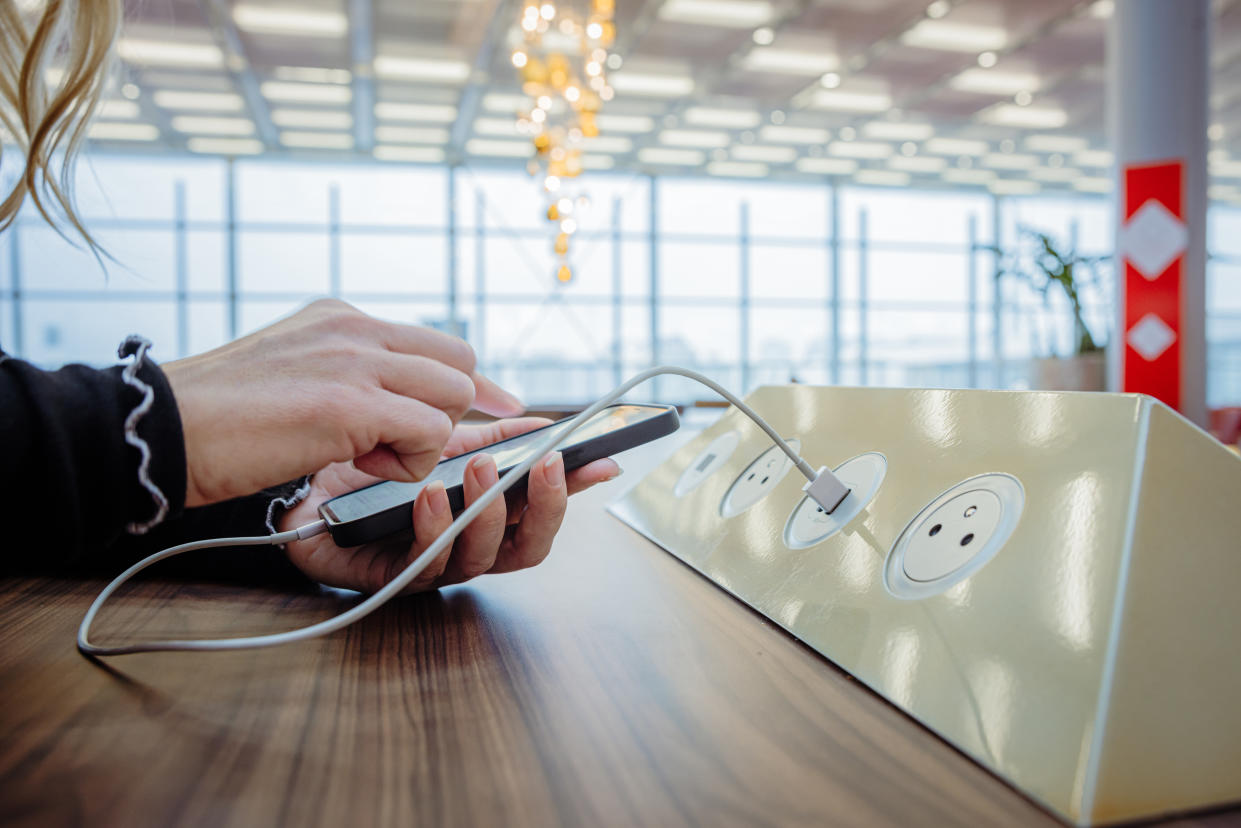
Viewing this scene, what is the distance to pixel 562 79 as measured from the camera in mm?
3141

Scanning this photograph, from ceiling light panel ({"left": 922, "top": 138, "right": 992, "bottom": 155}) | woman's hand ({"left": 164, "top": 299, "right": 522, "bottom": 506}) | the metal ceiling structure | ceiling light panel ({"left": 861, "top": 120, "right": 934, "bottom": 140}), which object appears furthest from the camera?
ceiling light panel ({"left": 922, "top": 138, "right": 992, "bottom": 155})

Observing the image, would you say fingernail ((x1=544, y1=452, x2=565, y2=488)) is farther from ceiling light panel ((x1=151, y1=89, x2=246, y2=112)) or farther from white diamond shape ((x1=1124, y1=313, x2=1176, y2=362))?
ceiling light panel ((x1=151, y1=89, x2=246, y2=112))

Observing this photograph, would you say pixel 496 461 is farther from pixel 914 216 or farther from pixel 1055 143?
pixel 914 216

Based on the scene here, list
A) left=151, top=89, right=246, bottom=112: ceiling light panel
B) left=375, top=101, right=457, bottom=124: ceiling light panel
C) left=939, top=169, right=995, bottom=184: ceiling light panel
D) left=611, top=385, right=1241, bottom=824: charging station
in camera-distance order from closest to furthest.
→ left=611, top=385, right=1241, bottom=824: charging station → left=151, top=89, right=246, bottom=112: ceiling light panel → left=375, top=101, right=457, bottom=124: ceiling light panel → left=939, top=169, right=995, bottom=184: ceiling light panel

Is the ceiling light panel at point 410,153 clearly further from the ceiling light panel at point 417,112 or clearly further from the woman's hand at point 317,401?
the woman's hand at point 317,401

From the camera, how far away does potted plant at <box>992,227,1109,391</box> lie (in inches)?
60.6

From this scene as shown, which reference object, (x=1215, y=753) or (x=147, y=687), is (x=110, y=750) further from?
(x=1215, y=753)

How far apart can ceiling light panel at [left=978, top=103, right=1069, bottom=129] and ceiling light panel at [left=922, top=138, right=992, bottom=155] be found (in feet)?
1.25

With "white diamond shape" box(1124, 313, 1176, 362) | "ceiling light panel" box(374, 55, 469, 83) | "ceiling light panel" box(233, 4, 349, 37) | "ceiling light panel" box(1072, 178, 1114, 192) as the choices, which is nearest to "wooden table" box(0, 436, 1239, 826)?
"white diamond shape" box(1124, 313, 1176, 362)

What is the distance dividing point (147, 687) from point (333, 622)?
6 cm

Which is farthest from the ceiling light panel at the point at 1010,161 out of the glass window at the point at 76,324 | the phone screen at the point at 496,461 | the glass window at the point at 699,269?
the phone screen at the point at 496,461

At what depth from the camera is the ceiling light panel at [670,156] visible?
572cm

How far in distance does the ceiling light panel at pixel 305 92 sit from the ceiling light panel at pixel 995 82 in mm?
3281

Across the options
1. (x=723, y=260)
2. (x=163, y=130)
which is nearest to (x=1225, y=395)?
(x=723, y=260)
